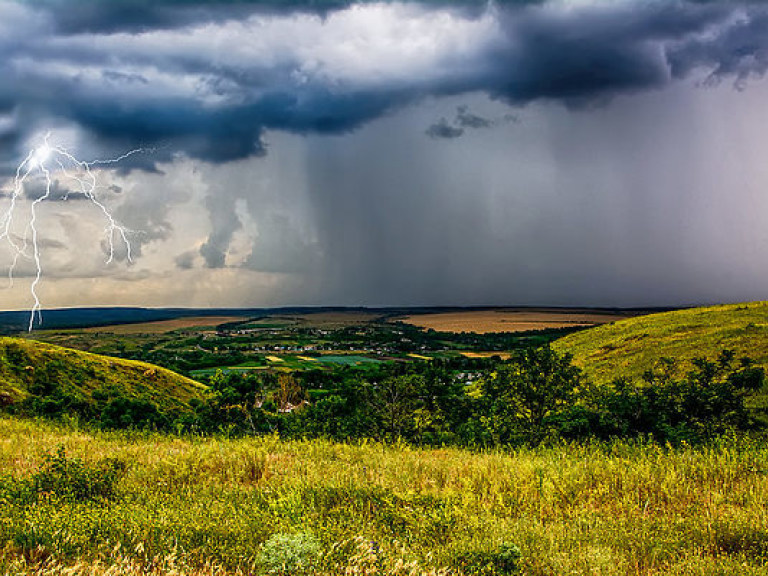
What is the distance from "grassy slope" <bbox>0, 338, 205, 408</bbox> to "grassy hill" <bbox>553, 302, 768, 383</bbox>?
2031 cm

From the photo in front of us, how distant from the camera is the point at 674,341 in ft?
88.5

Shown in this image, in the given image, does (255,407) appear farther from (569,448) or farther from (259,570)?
(259,570)

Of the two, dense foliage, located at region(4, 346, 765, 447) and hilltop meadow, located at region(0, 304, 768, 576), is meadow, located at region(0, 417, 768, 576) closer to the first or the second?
hilltop meadow, located at region(0, 304, 768, 576)

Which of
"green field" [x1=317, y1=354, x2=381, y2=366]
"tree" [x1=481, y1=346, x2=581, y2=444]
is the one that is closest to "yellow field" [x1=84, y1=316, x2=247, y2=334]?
"green field" [x1=317, y1=354, x2=381, y2=366]

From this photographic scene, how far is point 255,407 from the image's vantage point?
54.3 ft

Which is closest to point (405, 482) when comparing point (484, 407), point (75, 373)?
point (484, 407)

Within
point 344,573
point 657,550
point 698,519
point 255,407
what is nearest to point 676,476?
point 698,519

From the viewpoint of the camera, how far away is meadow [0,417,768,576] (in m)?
5.09

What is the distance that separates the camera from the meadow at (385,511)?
16.7 feet

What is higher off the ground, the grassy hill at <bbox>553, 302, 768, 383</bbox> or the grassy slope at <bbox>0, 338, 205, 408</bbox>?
the grassy hill at <bbox>553, 302, 768, 383</bbox>

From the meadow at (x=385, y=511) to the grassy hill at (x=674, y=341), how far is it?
1476 centimetres

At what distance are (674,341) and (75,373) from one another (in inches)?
1297

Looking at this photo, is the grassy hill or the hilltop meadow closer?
the hilltop meadow

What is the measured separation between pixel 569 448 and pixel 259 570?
7739 mm
